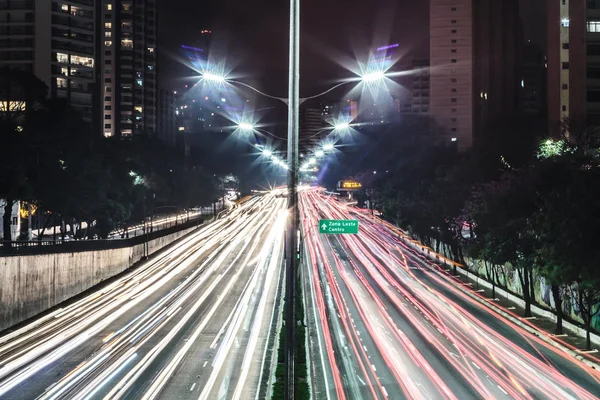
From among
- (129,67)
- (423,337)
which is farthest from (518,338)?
(129,67)

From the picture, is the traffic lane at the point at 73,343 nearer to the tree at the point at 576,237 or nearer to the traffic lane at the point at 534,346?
the traffic lane at the point at 534,346

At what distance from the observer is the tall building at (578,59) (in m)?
80.4

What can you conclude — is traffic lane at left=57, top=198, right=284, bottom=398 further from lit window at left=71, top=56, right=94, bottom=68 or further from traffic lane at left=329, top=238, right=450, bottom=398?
lit window at left=71, top=56, right=94, bottom=68

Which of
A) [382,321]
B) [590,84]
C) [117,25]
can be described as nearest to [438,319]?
[382,321]

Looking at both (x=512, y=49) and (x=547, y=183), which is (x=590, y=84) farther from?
(x=512, y=49)

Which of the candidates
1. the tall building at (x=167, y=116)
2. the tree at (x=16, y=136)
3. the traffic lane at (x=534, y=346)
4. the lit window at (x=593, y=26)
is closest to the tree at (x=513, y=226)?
the traffic lane at (x=534, y=346)

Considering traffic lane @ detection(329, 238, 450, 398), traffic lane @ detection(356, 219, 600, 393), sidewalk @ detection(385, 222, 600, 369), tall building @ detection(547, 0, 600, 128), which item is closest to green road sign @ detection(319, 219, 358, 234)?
traffic lane @ detection(329, 238, 450, 398)

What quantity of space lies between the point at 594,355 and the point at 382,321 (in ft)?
35.9

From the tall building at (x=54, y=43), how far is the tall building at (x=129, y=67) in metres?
39.2

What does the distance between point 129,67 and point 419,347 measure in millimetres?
132720

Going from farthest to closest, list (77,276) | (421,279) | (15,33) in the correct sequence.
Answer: (15,33) → (421,279) → (77,276)

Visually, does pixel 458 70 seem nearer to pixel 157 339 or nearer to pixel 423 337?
pixel 423 337

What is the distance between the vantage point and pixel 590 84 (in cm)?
8081

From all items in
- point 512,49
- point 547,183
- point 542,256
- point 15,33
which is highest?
point 512,49
